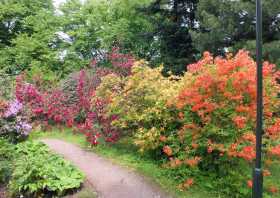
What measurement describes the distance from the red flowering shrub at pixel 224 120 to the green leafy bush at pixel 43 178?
2.16 m

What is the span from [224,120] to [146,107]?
2165 millimetres

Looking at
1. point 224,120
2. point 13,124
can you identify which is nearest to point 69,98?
point 13,124

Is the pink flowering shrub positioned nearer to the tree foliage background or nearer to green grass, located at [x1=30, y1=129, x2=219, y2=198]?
green grass, located at [x1=30, y1=129, x2=219, y2=198]

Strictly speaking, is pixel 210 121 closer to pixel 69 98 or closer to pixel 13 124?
pixel 13 124

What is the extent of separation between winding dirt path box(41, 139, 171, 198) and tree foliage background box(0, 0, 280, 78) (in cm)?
660

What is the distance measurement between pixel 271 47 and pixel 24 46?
12863mm

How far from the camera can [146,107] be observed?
24.5 feet

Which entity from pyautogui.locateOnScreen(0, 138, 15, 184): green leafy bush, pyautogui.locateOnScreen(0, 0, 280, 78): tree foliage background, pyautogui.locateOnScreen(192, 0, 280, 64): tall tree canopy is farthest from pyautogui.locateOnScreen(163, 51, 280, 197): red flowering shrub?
pyautogui.locateOnScreen(0, 0, 280, 78): tree foliage background

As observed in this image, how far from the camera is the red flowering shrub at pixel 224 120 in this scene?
19.1 ft

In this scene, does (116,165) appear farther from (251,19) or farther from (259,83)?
(251,19)

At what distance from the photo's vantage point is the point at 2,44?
1875cm

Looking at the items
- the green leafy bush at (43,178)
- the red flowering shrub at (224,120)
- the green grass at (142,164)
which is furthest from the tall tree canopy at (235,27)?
the green leafy bush at (43,178)

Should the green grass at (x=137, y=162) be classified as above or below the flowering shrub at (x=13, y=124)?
below

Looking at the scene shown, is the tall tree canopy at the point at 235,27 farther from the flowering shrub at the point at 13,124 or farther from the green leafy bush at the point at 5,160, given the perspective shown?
the green leafy bush at the point at 5,160
